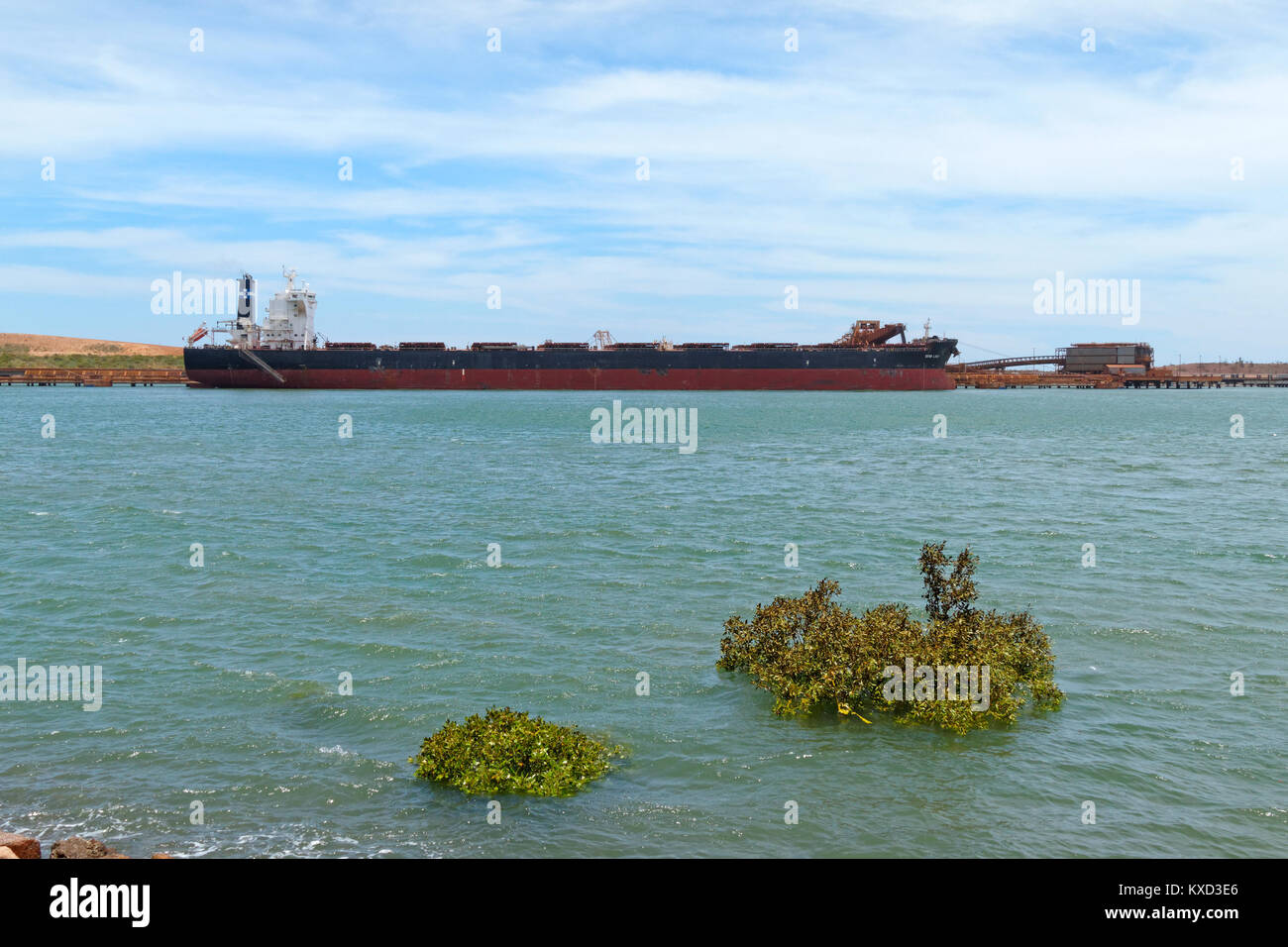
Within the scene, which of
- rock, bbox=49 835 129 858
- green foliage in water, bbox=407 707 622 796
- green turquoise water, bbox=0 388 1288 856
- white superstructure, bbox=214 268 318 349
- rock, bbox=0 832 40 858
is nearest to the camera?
rock, bbox=0 832 40 858

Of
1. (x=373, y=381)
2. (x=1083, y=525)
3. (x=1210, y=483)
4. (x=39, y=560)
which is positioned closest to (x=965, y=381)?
(x=373, y=381)

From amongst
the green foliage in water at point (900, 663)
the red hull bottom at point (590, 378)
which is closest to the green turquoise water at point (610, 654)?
the green foliage in water at point (900, 663)

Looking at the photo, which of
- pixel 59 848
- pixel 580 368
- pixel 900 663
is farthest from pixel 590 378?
pixel 59 848

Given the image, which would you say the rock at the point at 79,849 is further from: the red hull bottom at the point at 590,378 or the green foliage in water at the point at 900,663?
the red hull bottom at the point at 590,378

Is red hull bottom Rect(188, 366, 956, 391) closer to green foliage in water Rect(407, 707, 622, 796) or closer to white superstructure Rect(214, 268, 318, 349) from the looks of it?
white superstructure Rect(214, 268, 318, 349)

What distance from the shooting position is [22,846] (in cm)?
873

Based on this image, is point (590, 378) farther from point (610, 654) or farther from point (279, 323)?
point (610, 654)

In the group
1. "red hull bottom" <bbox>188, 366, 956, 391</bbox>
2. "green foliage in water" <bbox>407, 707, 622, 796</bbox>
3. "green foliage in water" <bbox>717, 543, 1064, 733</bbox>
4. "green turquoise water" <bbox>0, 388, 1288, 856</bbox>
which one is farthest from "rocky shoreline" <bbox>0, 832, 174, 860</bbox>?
"red hull bottom" <bbox>188, 366, 956, 391</bbox>

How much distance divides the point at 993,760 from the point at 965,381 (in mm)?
164830

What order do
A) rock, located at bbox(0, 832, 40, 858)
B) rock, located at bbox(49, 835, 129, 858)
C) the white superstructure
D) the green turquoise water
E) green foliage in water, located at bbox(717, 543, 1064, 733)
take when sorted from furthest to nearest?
1. the white superstructure
2. green foliage in water, located at bbox(717, 543, 1064, 733)
3. the green turquoise water
4. rock, located at bbox(49, 835, 129, 858)
5. rock, located at bbox(0, 832, 40, 858)

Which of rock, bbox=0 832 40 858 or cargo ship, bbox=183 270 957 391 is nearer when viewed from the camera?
rock, bbox=0 832 40 858

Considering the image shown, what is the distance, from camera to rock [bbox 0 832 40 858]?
→ 28.5 ft

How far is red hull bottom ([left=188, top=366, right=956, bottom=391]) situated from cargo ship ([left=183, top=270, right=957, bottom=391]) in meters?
0.12
